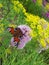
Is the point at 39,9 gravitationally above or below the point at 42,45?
below

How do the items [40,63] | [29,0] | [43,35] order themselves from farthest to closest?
[29,0]
[43,35]
[40,63]

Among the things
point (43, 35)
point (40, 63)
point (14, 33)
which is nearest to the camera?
point (14, 33)

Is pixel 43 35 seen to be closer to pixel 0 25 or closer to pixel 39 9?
pixel 0 25

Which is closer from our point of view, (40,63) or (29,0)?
(40,63)

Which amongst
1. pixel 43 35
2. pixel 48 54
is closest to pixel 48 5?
pixel 48 54

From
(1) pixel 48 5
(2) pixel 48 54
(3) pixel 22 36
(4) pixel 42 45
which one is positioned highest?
(3) pixel 22 36

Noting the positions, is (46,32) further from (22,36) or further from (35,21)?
(22,36)

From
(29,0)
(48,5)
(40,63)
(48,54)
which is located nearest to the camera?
Result: (40,63)

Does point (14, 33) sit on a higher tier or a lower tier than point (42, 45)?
higher

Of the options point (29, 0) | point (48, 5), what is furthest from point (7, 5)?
point (48, 5)
